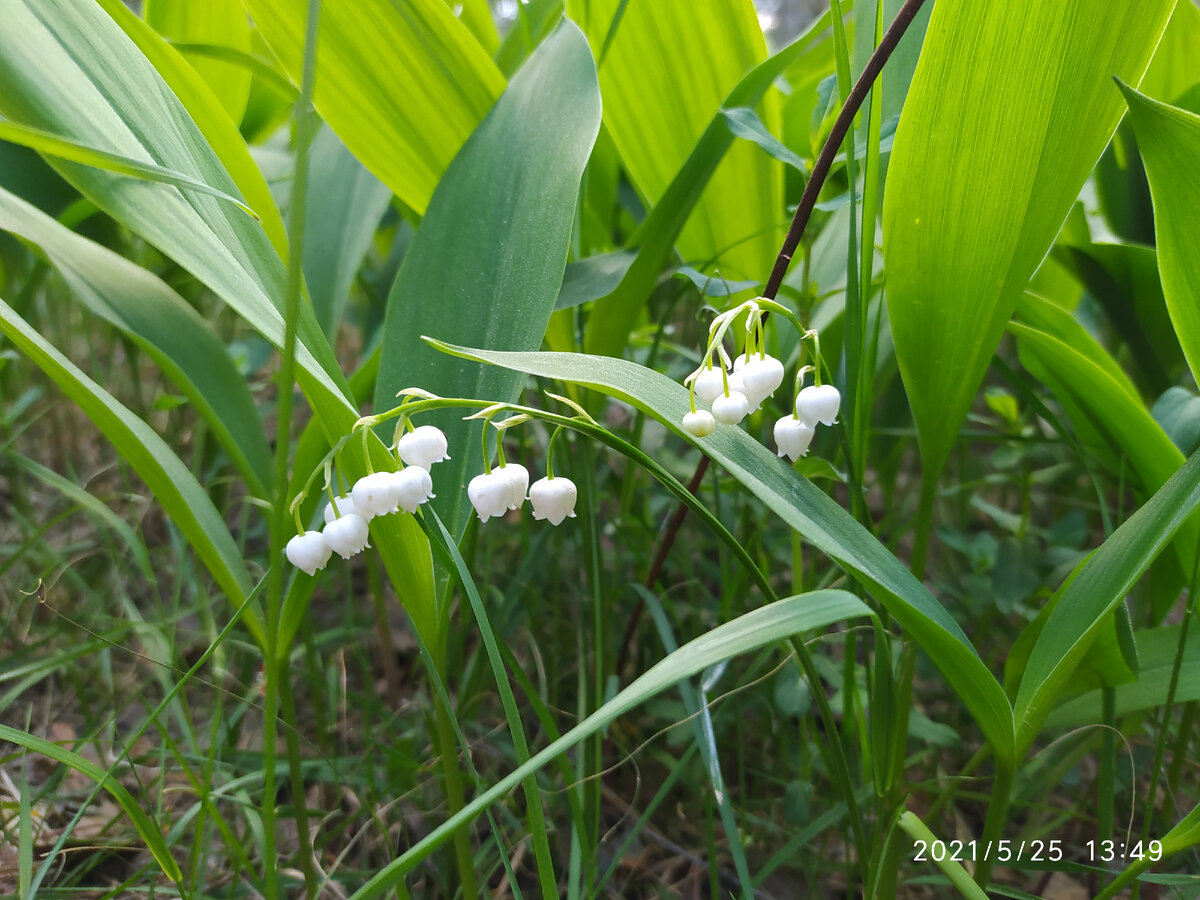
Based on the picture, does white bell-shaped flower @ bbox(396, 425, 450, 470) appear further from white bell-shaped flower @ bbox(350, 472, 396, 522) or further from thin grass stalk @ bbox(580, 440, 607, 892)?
thin grass stalk @ bbox(580, 440, 607, 892)

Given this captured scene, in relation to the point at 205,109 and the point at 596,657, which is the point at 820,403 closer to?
the point at 596,657

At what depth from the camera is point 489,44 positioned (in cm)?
97

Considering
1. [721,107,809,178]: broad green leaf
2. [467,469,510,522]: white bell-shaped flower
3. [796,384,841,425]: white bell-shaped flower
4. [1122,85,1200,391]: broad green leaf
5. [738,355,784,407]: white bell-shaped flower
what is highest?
[721,107,809,178]: broad green leaf

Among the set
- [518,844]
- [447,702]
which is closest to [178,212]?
Result: [447,702]

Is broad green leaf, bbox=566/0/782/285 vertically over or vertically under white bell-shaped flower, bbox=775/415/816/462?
over

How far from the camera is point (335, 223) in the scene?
94cm

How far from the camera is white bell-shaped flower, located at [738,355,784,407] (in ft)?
1.52

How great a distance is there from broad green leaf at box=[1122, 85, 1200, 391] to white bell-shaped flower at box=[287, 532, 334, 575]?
0.54m

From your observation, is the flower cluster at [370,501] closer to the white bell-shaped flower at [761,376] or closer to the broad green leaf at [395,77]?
the white bell-shaped flower at [761,376]

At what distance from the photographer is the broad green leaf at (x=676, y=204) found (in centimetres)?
70

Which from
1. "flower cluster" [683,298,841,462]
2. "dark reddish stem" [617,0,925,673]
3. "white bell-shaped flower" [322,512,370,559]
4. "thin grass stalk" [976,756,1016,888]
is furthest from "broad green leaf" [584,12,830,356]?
"thin grass stalk" [976,756,1016,888]

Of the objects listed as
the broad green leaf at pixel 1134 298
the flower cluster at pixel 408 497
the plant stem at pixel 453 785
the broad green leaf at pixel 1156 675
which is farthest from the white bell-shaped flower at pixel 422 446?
the broad green leaf at pixel 1134 298

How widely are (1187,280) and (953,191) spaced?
16 cm

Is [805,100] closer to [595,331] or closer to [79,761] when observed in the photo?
[595,331]
